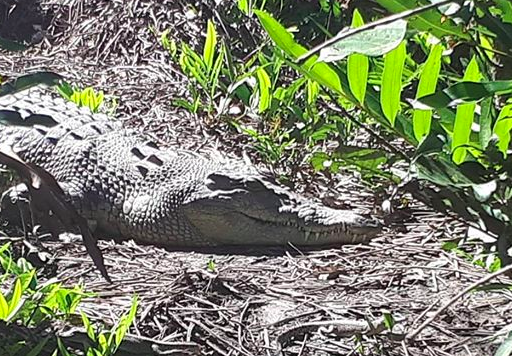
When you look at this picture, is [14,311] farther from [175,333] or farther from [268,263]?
[268,263]

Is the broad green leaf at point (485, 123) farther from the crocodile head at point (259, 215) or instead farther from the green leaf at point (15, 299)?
the crocodile head at point (259, 215)

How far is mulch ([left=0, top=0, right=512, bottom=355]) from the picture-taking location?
88.7 inches

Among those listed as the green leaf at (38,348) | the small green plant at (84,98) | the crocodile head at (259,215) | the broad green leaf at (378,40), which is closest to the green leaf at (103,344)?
the green leaf at (38,348)

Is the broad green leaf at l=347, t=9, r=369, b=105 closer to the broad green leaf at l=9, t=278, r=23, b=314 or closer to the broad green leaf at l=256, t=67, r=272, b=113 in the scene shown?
the broad green leaf at l=9, t=278, r=23, b=314

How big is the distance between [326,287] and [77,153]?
1441mm

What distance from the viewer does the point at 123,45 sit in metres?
5.29

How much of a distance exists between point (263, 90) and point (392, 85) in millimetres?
2271

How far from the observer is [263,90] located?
3.62m

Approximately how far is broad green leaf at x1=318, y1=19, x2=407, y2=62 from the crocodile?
2284mm

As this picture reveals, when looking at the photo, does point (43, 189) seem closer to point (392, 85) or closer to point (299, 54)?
point (299, 54)

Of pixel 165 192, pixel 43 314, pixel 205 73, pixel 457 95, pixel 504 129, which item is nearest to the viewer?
pixel 457 95

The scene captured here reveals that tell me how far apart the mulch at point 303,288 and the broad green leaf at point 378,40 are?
0.69 meters

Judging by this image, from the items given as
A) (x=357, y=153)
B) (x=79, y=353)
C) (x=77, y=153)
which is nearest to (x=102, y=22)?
(x=77, y=153)

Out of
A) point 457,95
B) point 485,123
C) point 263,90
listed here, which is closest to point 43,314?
point 485,123
